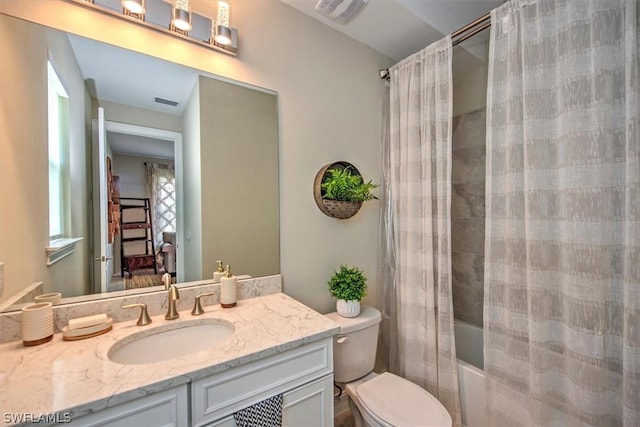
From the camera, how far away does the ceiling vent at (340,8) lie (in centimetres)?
148

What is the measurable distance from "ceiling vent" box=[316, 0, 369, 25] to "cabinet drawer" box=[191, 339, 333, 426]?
1756mm

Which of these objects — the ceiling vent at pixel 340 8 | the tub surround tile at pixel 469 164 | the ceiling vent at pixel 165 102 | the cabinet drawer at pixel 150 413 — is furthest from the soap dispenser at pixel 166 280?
the tub surround tile at pixel 469 164

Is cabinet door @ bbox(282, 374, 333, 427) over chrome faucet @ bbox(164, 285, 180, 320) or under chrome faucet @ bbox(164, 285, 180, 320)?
under

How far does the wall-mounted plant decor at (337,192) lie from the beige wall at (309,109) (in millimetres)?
56

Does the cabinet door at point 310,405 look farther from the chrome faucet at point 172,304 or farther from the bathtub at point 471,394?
the bathtub at point 471,394

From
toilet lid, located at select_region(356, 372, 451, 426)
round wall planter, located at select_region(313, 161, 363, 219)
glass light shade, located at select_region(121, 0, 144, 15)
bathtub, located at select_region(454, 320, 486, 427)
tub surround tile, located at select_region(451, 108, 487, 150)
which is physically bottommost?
bathtub, located at select_region(454, 320, 486, 427)

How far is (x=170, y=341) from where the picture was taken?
1.08 metres

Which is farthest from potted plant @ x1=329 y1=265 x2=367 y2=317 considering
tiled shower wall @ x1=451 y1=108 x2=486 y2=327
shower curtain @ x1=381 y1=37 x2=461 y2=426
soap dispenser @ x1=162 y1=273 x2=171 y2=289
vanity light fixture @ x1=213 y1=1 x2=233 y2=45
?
vanity light fixture @ x1=213 y1=1 x2=233 y2=45

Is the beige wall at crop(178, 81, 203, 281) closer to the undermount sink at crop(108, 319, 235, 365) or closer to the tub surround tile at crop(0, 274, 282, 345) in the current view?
the tub surround tile at crop(0, 274, 282, 345)

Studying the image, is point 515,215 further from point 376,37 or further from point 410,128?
point 376,37

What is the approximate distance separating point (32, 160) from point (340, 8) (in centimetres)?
164

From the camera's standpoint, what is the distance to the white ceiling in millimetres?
1593

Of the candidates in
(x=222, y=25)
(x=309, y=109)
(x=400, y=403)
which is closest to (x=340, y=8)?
(x=309, y=109)

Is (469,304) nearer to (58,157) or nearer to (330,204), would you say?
(330,204)
